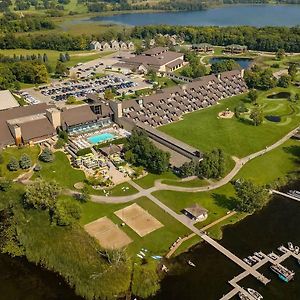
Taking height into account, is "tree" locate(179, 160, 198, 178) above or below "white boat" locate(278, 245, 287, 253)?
above

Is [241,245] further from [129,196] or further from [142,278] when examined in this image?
[129,196]

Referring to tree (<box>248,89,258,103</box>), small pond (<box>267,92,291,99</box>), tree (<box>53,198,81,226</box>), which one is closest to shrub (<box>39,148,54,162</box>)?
tree (<box>53,198,81,226</box>)

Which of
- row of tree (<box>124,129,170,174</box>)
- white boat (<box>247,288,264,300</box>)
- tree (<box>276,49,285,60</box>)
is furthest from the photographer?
tree (<box>276,49,285,60</box>)

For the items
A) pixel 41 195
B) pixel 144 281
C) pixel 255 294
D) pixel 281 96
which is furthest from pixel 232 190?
pixel 281 96

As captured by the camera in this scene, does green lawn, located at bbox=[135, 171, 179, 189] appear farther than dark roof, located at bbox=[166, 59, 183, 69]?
No

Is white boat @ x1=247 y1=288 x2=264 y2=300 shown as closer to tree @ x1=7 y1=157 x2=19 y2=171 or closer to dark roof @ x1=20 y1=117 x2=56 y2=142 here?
tree @ x1=7 y1=157 x2=19 y2=171

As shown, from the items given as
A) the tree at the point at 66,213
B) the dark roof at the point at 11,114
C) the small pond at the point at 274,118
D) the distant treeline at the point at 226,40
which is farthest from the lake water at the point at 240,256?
the distant treeline at the point at 226,40

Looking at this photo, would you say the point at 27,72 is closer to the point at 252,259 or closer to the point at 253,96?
the point at 253,96
